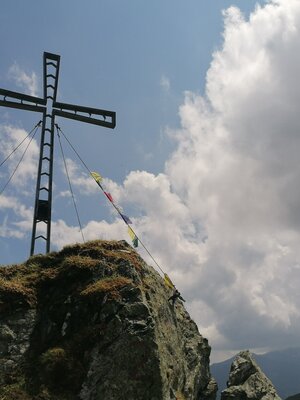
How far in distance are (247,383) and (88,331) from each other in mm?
25287

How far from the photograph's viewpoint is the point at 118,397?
23062 millimetres

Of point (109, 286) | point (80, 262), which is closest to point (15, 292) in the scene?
point (80, 262)

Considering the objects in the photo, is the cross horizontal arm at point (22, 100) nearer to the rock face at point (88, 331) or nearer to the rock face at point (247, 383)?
the rock face at point (88, 331)

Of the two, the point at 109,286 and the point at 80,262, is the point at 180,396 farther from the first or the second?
the point at 80,262

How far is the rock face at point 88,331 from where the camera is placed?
23453 mm

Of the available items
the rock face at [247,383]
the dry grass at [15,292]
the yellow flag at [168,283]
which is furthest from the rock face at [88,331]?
the rock face at [247,383]

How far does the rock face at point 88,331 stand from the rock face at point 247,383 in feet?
39.1

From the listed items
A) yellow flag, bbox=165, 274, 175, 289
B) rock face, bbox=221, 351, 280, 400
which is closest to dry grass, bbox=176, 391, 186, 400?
yellow flag, bbox=165, 274, 175, 289

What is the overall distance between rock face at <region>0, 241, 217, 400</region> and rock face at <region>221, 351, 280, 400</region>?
11928 millimetres

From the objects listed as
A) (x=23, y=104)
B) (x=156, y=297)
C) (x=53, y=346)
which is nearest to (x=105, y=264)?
(x=156, y=297)

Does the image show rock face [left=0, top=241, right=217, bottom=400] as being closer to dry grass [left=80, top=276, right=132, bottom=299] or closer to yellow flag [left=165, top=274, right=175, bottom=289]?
dry grass [left=80, top=276, right=132, bottom=299]

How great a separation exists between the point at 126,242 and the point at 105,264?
Answer: 491 centimetres

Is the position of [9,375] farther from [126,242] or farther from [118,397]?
[126,242]

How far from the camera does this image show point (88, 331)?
2534 cm
